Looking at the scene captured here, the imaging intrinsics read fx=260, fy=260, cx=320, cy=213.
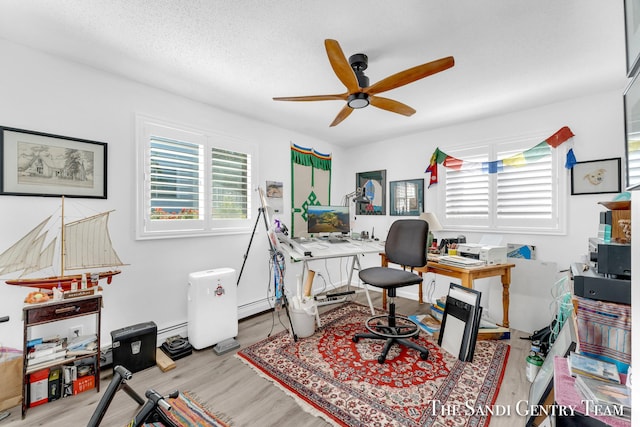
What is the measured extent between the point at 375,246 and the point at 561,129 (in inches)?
92.7

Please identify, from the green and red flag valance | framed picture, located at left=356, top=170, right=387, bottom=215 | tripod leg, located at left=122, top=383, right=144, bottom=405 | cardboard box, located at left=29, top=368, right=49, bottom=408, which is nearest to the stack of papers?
the green and red flag valance

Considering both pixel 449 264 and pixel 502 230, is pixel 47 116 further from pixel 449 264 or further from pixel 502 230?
pixel 502 230

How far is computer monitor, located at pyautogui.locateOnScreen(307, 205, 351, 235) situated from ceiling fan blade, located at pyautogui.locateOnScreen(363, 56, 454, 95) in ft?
5.89

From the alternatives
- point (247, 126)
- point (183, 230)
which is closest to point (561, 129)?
point (247, 126)

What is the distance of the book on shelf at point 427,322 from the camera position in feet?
9.13

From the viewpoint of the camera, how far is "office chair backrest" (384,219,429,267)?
2.41 metres

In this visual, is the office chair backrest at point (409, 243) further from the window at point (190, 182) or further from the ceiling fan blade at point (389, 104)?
the window at point (190, 182)

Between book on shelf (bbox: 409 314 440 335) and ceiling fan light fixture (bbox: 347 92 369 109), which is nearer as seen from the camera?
ceiling fan light fixture (bbox: 347 92 369 109)

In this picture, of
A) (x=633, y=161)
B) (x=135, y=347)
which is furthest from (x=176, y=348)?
(x=633, y=161)

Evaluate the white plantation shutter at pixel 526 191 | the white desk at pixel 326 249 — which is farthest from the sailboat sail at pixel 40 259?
the white plantation shutter at pixel 526 191

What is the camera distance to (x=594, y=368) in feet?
3.56

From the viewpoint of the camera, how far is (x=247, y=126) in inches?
132

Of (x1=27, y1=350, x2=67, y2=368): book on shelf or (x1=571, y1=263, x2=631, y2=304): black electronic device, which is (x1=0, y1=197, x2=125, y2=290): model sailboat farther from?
(x1=571, y1=263, x2=631, y2=304): black electronic device

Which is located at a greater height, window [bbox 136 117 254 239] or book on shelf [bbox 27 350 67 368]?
window [bbox 136 117 254 239]
